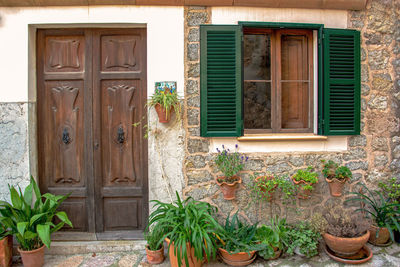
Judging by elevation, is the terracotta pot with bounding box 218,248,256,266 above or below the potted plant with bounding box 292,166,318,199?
below

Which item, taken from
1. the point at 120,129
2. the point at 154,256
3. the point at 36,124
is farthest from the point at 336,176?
the point at 36,124

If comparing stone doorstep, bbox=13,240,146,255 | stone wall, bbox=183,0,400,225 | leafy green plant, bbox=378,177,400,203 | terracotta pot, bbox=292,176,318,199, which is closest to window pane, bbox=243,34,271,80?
stone wall, bbox=183,0,400,225

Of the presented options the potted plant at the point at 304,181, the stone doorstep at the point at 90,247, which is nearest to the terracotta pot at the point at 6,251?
the stone doorstep at the point at 90,247

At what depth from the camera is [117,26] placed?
12.5ft

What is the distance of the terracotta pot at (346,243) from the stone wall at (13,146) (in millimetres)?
3668

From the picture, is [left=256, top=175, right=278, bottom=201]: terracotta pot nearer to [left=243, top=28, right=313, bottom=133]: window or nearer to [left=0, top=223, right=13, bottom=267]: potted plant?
[left=243, top=28, right=313, bottom=133]: window

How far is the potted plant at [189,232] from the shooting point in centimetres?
308

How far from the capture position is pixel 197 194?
3.79 metres

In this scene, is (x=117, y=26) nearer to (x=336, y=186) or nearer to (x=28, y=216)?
(x=28, y=216)

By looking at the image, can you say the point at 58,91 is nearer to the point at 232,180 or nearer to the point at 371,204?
the point at 232,180

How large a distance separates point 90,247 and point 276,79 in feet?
10.4

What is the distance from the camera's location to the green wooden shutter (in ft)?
12.6

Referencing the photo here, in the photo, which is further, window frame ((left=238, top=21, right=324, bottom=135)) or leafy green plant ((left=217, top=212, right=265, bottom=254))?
window frame ((left=238, top=21, right=324, bottom=135))

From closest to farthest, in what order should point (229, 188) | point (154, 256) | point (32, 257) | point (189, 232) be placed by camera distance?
1. point (189, 232)
2. point (32, 257)
3. point (154, 256)
4. point (229, 188)
